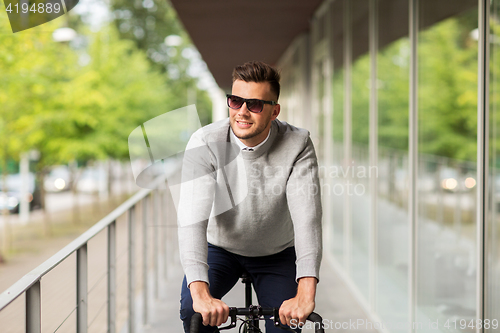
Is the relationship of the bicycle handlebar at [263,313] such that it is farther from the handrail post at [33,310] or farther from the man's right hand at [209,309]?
the handrail post at [33,310]

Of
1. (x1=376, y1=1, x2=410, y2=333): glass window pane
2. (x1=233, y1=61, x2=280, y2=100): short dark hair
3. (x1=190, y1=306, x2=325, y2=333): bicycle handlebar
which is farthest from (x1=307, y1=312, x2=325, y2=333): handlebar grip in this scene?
(x1=376, y1=1, x2=410, y2=333): glass window pane

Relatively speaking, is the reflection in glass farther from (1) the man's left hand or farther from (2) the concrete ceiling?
(1) the man's left hand

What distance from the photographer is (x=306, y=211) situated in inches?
88.7

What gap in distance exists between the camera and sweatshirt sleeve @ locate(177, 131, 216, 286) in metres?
2.12

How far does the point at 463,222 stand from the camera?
21.4 feet

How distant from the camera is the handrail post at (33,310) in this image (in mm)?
1939

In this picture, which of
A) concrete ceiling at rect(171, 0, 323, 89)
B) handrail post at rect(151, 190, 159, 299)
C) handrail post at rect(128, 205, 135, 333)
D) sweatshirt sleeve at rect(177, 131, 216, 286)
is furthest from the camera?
concrete ceiling at rect(171, 0, 323, 89)

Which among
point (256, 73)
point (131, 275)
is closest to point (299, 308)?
point (256, 73)

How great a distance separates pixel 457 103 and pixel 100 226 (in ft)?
32.8

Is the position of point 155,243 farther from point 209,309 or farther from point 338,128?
point 209,309

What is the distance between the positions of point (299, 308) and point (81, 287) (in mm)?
1230

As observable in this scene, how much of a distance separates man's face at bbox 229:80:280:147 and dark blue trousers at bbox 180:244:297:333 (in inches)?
25.0

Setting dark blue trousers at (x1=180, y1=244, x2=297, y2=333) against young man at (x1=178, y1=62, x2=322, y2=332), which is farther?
dark blue trousers at (x1=180, y1=244, x2=297, y2=333)

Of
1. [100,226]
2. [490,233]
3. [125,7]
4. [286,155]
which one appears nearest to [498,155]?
[490,233]
